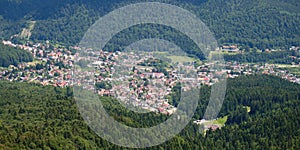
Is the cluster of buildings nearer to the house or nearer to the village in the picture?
the village

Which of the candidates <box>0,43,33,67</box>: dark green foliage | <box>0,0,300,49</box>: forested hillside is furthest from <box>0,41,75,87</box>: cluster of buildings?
<box>0,0,300,49</box>: forested hillside

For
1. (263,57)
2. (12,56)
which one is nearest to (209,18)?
(263,57)

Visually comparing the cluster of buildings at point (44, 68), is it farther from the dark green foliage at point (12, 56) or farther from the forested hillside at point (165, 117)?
the forested hillside at point (165, 117)

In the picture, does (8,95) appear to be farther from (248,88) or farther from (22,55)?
(22,55)

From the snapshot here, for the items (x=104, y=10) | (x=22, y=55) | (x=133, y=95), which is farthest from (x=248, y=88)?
(x=104, y=10)

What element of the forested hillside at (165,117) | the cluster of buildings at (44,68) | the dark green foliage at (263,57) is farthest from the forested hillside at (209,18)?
the forested hillside at (165,117)
